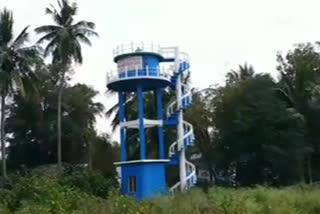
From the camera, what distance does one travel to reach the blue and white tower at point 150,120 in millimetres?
35906

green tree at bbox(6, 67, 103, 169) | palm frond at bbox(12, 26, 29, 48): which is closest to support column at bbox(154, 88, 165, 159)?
palm frond at bbox(12, 26, 29, 48)

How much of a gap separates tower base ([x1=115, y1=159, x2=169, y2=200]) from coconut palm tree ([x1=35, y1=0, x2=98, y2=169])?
6.73 meters

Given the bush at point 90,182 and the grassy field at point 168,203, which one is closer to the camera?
the grassy field at point 168,203

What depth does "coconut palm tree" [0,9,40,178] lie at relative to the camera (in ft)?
121

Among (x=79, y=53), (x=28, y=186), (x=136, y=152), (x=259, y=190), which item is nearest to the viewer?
(x=259, y=190)

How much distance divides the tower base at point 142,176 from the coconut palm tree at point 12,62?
25.5 feet

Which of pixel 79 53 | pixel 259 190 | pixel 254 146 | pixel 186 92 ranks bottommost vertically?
pixel 259 190

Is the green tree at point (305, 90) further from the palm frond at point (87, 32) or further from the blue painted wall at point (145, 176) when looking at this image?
the palm frond at point (87, 32)

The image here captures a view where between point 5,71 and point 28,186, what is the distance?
57.2 feet

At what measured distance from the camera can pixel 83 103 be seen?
47.8 meters

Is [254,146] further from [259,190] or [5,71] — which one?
[259,190]

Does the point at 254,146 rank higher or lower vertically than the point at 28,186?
higher

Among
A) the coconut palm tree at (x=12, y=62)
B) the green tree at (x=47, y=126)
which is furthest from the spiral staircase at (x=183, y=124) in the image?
the green tree at (x=47, y=126)

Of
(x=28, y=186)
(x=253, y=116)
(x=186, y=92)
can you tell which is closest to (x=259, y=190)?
(x=28, y=186)
